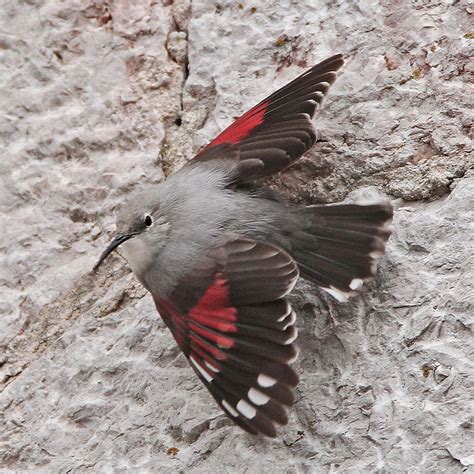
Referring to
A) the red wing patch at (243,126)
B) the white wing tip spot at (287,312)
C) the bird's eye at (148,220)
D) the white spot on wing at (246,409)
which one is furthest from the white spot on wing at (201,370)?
the red wing patch at (243,126)

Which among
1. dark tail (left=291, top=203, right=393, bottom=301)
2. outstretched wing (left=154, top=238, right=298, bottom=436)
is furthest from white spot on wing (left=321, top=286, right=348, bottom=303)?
outstretched wing (left=154, top=238, right=298, bottom=436)

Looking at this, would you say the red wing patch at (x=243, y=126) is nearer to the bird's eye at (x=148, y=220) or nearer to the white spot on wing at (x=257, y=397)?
the bird's eye at (x=148, y=220)

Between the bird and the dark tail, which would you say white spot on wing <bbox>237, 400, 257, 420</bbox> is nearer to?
the bird

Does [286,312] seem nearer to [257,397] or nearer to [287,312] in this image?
[287,312]

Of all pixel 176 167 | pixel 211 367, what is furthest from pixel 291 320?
pixel 176 167

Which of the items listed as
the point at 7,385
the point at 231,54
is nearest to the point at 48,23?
the point at 231,54

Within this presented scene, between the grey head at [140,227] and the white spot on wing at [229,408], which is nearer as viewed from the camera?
the white spot on wing at [229,408]
